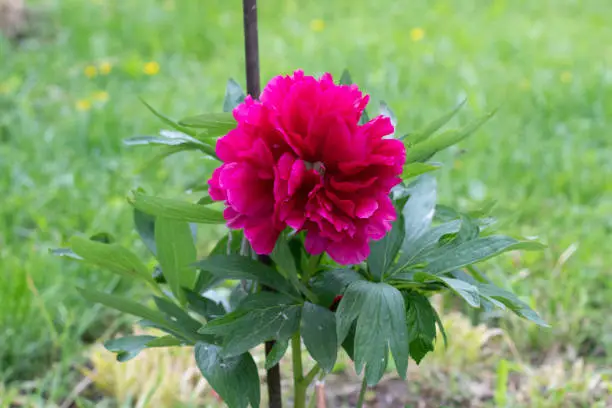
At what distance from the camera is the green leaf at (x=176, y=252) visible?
1.22m

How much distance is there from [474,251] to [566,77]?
10.4ft

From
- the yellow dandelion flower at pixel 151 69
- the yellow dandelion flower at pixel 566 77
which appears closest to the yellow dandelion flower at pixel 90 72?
the yellow dandelion flower at pixel 151 69

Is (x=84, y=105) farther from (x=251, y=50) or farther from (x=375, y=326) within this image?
(x=375, y=326)

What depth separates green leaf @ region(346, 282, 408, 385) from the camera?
0.96 meters

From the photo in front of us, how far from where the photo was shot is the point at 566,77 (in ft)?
12.9

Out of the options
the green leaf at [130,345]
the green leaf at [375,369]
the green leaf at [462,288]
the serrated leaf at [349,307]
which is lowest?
the green leaf at [130,345]

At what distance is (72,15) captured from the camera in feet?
16.9

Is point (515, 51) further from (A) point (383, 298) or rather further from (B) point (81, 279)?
(A) point (383, 298)

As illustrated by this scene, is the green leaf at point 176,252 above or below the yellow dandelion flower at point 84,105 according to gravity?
above

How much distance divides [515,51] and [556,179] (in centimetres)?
174

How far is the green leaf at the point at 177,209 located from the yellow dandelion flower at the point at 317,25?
4112 millimetres

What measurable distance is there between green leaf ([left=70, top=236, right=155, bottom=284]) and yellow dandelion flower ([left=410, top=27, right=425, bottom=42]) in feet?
12.4

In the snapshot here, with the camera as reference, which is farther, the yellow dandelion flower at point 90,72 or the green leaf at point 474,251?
the yellow dandelion flower at point 90,72

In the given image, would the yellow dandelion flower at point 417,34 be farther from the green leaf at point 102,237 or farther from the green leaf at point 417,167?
the green leaf at point 417,167
